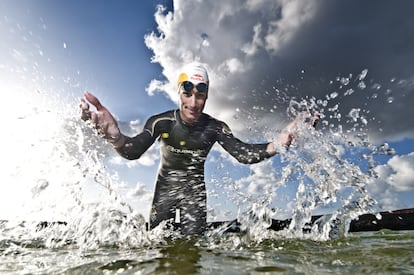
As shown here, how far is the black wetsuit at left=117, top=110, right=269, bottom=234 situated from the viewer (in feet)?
19.0

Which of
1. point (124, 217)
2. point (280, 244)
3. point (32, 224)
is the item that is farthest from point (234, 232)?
point (32, 224)

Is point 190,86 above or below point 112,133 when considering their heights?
above

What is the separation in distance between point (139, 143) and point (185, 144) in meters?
0.78

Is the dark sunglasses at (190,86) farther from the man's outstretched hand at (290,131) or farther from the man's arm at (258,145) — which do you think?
the man's outstretched hand at (290,131)

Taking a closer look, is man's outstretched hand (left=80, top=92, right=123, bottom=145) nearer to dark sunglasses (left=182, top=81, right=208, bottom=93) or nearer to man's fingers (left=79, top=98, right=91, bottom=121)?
man's fingers (left=79, top=98, right=91, bottom=121)

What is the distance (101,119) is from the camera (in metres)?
5.46

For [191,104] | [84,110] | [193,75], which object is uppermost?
[193,75]

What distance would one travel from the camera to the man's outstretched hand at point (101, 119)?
5215mm

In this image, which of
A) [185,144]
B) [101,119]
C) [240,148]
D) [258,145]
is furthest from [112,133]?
[258,145]

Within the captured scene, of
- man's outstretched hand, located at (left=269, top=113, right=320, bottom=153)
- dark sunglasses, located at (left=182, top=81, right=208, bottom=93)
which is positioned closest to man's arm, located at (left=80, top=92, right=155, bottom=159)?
dark sunglasses, located at (left=182, top=81, right=208, bottom=93)

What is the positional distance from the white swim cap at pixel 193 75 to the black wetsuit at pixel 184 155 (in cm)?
61

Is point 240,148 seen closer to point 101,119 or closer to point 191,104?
point 191,104

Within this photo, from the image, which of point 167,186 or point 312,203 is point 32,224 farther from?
point 312,203

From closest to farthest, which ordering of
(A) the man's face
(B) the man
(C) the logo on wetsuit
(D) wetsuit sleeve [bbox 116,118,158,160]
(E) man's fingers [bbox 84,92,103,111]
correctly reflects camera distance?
(E) man's fingers [bbox 84,92,103,111] < (B) the man < (D) wetsuit sleeve [bbox 116,118,158,160] < (C) the logo on wetsuit < (A) the man's face
